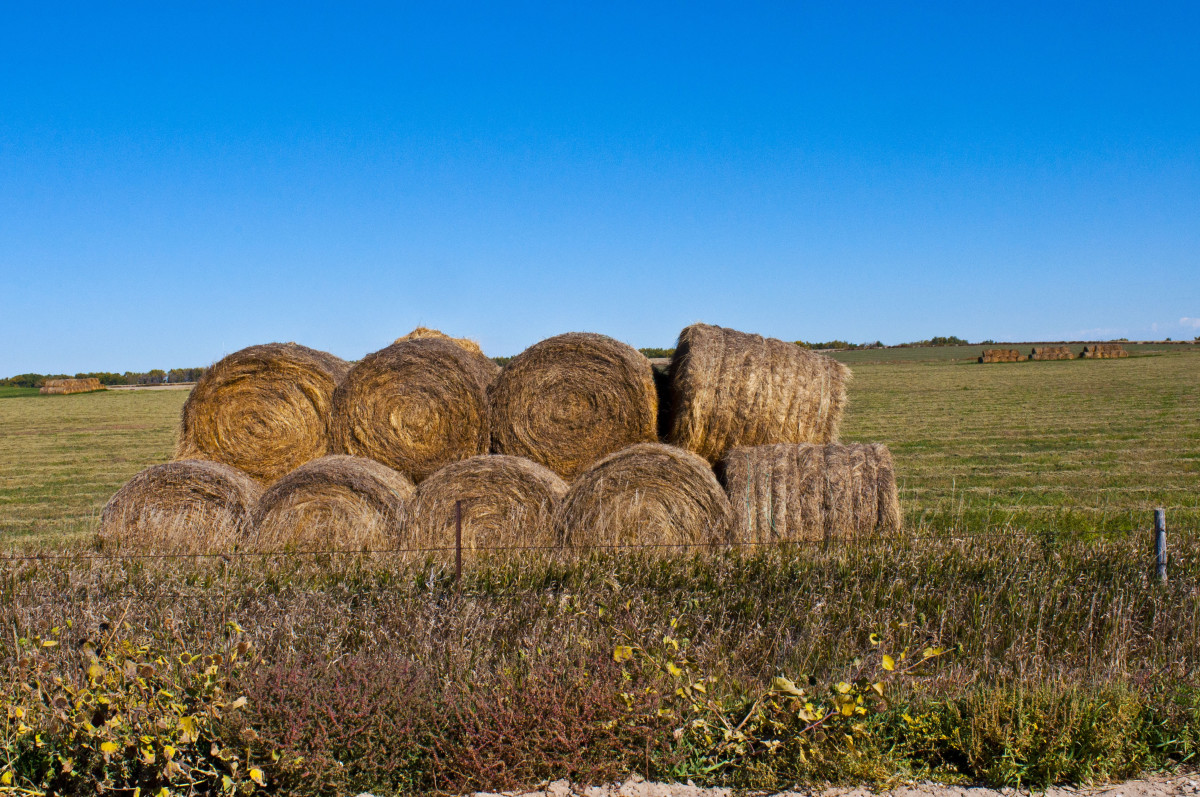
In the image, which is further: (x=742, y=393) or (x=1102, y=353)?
(x=1102, y=353)

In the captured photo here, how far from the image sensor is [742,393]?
348 inches

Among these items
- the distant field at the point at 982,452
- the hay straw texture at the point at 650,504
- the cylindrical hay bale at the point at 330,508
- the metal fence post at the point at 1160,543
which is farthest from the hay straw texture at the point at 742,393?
the metal fence post at the point at 1160,543

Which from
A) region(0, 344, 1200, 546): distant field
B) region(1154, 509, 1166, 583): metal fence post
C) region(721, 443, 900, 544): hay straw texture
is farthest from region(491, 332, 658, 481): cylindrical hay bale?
region(1154, 509, 1166, 583): metal fence post

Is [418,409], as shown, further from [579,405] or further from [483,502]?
[579,405]

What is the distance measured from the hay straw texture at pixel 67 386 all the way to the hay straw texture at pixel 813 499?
59711 millimetres

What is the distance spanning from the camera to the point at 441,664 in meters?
4.48

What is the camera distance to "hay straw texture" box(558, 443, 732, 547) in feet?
25.7

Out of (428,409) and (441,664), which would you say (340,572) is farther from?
(428,409)

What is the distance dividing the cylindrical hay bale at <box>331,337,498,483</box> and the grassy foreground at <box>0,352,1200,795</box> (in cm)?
263

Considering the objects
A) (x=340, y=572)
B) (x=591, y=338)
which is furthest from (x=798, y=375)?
(x=340, y=572)

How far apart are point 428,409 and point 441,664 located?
16.2 feet

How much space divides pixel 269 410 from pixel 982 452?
41.1ft

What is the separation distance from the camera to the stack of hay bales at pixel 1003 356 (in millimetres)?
59188

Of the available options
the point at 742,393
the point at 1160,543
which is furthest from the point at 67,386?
the point at 1160,543
